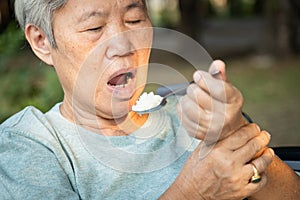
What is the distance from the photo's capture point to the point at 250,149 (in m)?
1.48

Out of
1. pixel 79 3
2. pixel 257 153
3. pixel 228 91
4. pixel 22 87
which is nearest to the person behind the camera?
pixel 228 91

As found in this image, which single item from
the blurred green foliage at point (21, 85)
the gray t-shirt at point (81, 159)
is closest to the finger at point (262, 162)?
the gray t-shirt at point (81, 159)

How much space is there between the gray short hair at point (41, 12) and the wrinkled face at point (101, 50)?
22 mm

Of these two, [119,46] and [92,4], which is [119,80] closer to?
[119,46]

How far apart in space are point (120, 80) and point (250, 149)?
1.91ft

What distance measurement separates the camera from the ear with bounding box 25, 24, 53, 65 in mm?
1975

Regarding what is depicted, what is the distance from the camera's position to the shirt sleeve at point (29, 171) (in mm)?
1695

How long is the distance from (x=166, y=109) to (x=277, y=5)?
881 centimetres

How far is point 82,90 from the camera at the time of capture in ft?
6.32

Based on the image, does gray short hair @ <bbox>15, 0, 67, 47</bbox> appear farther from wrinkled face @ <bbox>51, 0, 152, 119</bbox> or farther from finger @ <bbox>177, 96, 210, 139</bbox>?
finger @ <bbox>177, 96, 210, 139</bbox>

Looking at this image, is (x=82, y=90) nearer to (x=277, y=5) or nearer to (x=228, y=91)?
(x=228, y=91)

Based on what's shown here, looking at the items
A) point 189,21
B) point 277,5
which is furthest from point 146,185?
point 189,21

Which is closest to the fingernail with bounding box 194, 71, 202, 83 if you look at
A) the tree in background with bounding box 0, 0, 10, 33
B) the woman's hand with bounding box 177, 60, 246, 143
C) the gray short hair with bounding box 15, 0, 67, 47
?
the woman's hand with bounding box 177, 60, 246, 143

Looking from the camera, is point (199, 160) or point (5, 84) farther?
point (5, 84)
